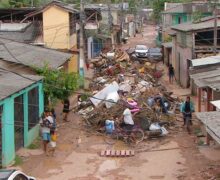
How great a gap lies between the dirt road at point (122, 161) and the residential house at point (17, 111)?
72 centimetres

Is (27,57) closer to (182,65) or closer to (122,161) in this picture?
(122,161)

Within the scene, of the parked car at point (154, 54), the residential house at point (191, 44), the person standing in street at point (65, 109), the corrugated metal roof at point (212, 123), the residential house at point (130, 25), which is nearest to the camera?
the corrugated metal roof at point (212, 123)

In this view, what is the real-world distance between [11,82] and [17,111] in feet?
3.70

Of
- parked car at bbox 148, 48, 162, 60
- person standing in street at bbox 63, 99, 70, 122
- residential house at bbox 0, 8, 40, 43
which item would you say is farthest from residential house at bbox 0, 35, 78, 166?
parked car at bbox 148, 48, 162, 60

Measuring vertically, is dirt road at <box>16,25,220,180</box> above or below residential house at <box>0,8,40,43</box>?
below

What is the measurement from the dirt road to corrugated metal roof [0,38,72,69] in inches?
168

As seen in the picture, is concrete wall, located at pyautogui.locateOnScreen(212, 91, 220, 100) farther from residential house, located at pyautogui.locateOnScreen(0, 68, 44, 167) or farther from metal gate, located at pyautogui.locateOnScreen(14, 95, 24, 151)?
metal gate, located at pyautogui.locateOnScreen(14, 95, 24, 151)

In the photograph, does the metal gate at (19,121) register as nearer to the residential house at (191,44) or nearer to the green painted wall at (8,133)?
the green painted wall at (8,133)

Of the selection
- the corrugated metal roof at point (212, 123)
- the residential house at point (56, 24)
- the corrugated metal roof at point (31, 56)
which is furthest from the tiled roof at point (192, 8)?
the corrugated metal roof at point (212, 123)

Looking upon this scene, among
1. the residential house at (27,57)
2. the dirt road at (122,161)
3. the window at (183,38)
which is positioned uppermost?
the window at (183,38)

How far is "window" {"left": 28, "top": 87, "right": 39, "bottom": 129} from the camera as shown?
2056 cm

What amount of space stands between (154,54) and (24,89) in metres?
34.5

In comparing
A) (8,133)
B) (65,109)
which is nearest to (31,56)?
(65,109)

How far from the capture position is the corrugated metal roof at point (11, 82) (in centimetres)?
1734
